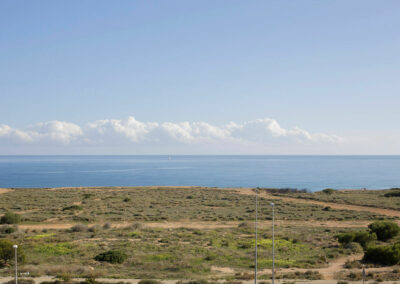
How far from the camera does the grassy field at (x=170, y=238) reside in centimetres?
2239

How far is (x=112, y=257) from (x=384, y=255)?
19164 millimetres

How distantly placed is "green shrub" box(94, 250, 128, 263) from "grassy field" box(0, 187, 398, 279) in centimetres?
42

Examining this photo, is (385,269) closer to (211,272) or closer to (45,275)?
(211,272)

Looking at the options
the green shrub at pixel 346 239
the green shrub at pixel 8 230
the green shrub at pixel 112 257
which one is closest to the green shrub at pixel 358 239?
the green shrub at pixel 346 239

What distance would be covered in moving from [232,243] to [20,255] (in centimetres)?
1688

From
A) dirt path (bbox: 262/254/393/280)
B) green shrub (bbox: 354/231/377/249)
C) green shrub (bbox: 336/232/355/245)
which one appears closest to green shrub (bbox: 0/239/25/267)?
dirt path (bbox: 262/254/393/280)

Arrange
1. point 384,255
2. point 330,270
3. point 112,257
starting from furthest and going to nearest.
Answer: point 384,255 → point 112,257 → point 330,270

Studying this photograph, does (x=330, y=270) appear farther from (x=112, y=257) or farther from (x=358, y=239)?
(x=112, y=257)

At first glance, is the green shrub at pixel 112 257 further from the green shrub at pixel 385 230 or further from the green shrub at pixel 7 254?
the green shrub at pixel 385 230

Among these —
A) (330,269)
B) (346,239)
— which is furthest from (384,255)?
(346,239)

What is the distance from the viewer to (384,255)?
78.6 feet

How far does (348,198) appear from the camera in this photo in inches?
2682

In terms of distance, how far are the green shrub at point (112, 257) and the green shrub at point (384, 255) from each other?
1785 cm

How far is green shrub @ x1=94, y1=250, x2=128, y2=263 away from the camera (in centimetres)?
2344
